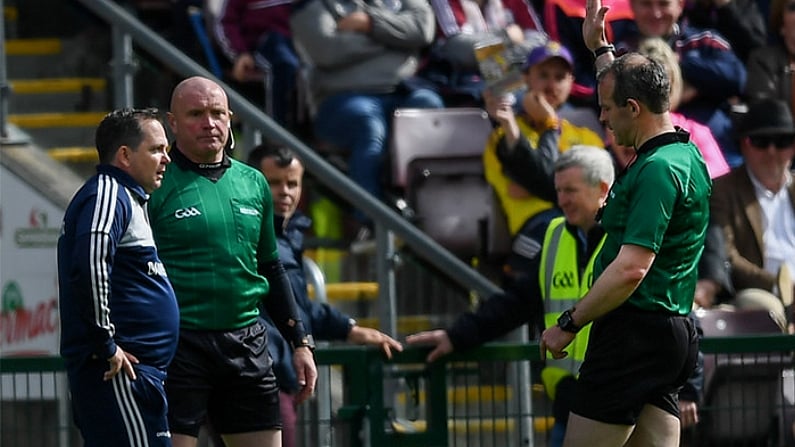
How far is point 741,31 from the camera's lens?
34.9ft

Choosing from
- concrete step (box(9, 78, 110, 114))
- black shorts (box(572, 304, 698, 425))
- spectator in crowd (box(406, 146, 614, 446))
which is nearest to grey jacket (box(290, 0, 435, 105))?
concrete step (box(9, 78, 110, 114))

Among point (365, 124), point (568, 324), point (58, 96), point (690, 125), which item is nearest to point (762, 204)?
point (690, 125)

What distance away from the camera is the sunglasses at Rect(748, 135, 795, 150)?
973 centimetres

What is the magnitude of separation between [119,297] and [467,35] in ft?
14.8

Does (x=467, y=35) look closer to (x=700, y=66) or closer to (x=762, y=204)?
(x=700, y=66)

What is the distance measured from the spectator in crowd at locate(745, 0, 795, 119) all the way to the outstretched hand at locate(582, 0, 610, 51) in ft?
12.5

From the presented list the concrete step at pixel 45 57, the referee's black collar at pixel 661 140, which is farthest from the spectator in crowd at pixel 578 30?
the referee's black collar at pixel 661 140

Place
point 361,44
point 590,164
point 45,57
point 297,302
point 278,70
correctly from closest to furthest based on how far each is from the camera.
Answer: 1. point 590,164
2. point 297,302
3. point 361,44
4. point 278,70
5. point 45,57

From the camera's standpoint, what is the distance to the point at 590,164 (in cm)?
753

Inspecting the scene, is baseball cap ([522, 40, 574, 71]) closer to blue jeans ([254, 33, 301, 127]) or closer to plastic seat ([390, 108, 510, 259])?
plastic seat ([390, 108, 510, 259])

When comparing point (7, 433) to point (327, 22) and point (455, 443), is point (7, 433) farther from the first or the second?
point (327, 22)

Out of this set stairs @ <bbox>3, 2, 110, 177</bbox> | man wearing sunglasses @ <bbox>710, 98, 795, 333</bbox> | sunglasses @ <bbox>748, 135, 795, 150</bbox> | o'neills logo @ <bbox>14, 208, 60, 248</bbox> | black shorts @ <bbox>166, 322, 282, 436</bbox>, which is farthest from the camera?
stairs @ <bbox>3, 2, 110, 177</bbox>

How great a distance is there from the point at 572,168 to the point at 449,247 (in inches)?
96.7

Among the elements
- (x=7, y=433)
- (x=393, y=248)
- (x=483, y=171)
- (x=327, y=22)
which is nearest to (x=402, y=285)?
(x=393, y=248)
